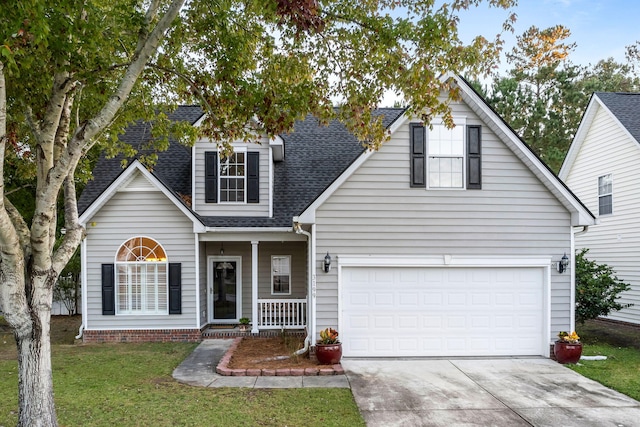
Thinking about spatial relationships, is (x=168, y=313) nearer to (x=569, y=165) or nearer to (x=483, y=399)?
(x=483, y=399)

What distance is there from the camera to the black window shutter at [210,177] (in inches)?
478

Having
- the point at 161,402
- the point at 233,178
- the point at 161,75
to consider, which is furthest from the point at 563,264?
the point at 161,75

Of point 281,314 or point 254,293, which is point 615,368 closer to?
point 281,314

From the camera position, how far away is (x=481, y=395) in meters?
7.00

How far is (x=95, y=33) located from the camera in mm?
5359

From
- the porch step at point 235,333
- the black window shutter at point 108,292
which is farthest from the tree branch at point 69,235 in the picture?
the porch step at point 235,333

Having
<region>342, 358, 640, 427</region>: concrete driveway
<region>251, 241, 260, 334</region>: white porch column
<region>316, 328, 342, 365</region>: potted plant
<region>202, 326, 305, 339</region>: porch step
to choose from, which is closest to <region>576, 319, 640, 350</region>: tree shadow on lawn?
<region>342, 358, 640, 427</region>: concrete driveway

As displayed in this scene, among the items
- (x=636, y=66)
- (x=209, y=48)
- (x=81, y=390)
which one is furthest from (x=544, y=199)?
(x=636, y=66)

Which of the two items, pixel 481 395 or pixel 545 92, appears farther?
pixel 545 92

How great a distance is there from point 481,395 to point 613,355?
15.5 ft

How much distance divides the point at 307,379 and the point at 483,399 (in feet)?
9.60

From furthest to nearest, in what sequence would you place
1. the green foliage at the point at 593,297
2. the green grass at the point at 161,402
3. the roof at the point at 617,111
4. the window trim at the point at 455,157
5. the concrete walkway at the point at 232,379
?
the roof at the point at 617,111 < the green foliage at the point at 593,297 < the window trim at the point at 455,157 < the concrete walkway at the point at 232,379 < the green grass at the point at 161,402

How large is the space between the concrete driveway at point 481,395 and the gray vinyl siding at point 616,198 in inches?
264

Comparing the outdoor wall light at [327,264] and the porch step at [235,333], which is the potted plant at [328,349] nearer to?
the outdoor wall light at [327,264]
